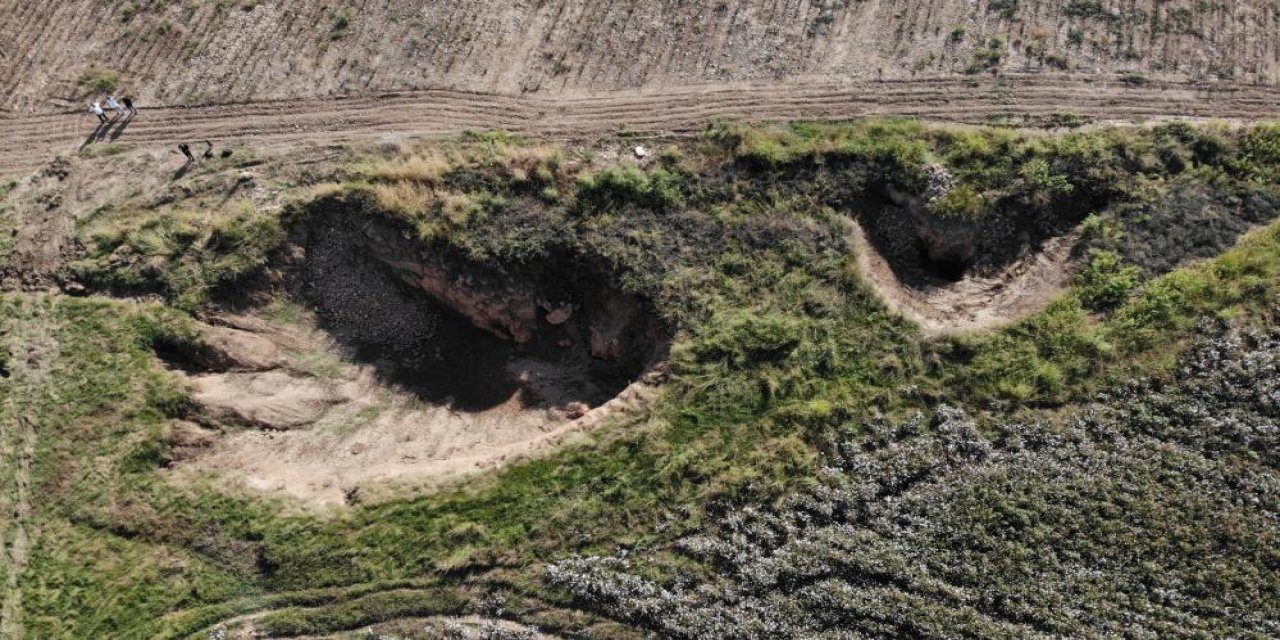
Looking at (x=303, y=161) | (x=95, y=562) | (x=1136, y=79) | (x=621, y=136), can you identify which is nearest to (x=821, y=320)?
(x=621, y=136)

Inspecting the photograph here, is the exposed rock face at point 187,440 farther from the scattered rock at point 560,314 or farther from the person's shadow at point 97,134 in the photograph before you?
the person's shadow at point 97,134

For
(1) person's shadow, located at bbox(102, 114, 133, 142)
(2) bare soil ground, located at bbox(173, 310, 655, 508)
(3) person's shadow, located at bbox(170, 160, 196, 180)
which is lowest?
(2) bare soil ground, located at bbox(173, 310, 655, 508)

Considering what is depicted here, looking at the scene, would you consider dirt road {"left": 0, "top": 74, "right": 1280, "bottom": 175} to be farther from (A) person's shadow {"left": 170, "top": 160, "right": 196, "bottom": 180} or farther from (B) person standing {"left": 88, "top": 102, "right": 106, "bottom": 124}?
(A) person's shadow {"left": 170, "top": 160, "right": 196, "bottom": 180}

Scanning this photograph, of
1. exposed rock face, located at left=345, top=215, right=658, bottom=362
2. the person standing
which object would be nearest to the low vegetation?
exposed rock face, located at left=345, top=215, right=658, bottom=362

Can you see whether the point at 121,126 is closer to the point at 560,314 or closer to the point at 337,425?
the point at 337,425

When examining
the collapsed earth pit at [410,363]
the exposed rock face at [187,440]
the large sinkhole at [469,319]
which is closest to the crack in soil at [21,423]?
the exposed rock face at [187,440]

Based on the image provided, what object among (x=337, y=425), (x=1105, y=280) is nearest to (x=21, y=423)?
(x=337, y=425)

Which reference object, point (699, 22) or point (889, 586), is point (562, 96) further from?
point (889, 586)
